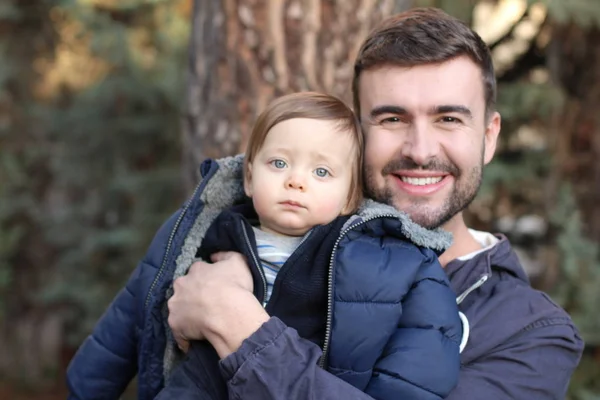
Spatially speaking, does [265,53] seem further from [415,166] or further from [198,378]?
[198,378]

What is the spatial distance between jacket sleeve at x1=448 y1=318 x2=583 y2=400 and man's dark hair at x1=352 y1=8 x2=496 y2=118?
0.79m

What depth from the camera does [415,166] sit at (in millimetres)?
2352

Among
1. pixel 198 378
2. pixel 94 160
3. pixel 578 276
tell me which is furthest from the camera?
pixel 94 160

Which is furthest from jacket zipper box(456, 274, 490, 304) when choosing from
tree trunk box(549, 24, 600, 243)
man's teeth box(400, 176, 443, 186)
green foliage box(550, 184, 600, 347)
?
tree trunk box(549, 24, 600, 243)

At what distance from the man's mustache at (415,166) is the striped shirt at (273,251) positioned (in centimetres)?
39

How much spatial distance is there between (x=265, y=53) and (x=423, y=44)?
1.06m

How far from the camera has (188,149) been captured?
3553 mm

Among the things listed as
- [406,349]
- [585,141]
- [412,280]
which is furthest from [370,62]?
[585,141]


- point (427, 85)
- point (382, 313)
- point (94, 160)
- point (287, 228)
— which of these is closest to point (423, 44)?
point (427, 85)

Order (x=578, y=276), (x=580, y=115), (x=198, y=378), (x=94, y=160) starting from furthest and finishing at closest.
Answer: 1. (x=94, y=160)
2. (x=580, y=115)
3. (x=578, y=276)
4. (x=198, y=378)

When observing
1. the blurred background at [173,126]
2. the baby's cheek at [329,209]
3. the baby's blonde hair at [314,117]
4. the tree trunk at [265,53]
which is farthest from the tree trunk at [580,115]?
the baby's cheek at [329,209]

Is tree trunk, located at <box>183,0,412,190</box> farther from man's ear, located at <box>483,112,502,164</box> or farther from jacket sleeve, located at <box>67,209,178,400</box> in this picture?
jacket sleeve, located at <box>67,209,178,400</box>

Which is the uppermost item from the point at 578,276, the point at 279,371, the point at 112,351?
the point at 279,371

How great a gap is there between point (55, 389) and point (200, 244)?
5542mm
